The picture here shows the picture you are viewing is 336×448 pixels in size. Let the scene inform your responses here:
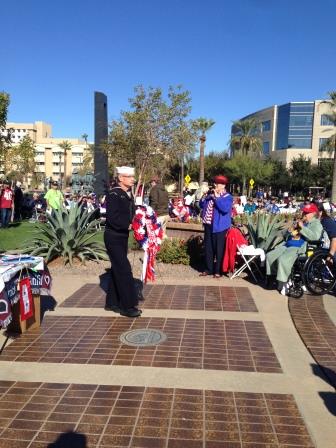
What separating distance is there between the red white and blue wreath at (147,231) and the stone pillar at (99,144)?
11.9m

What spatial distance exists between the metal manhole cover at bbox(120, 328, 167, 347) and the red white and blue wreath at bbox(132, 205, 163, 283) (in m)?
2.12

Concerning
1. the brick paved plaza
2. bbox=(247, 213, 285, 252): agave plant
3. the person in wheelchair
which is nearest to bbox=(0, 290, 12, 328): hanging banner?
the brick paved plaza

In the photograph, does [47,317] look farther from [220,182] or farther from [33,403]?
[220,182]

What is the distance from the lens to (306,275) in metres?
6.59

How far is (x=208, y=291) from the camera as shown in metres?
7.10

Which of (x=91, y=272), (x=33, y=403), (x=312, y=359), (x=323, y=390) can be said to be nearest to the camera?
(x=33, y=403)

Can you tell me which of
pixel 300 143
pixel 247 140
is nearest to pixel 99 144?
pixel 247 140

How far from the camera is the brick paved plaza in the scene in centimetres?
310

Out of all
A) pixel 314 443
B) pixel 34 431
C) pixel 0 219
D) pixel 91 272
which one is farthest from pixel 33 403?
pixel 0 219

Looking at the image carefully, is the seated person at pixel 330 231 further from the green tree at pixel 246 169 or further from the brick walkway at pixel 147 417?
the green tree at pixel 246 169

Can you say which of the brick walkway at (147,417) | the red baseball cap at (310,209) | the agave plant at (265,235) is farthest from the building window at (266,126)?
the brick walkway at (147,417)

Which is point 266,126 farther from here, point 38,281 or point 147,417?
point 147,417

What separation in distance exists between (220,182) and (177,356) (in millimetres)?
3919

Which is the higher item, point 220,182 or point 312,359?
point 220,182
